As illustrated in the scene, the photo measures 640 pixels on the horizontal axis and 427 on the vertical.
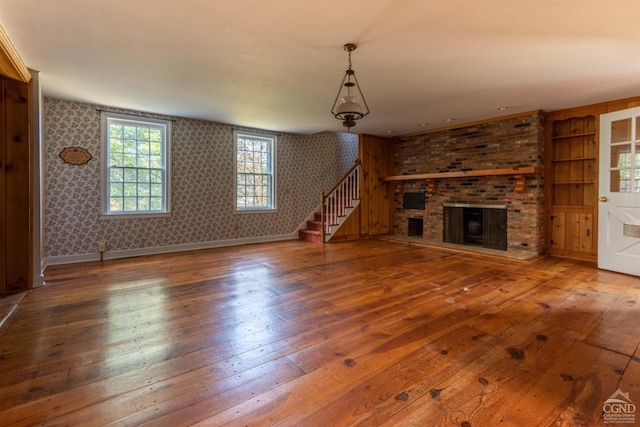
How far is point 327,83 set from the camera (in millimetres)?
3945

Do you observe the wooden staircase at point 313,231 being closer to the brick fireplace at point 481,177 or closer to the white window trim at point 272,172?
the white window trim at point 272,172

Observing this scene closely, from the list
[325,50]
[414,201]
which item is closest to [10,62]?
[325,50]

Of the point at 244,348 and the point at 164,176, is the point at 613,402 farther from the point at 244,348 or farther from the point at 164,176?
the point at 164,176

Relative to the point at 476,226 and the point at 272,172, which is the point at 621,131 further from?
the point at 272,172

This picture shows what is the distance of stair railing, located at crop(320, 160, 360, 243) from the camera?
7172 mm

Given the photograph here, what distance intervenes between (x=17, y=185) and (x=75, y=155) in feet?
5.24

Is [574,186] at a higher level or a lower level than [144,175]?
lower

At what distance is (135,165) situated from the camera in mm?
5520

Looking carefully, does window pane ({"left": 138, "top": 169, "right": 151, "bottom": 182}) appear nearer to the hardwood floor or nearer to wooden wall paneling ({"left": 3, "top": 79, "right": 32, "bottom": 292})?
wooden wall paneling ({"left": 3, "top": 79, "right": 32, "bottom": 292})

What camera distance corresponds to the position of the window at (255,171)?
6730mm

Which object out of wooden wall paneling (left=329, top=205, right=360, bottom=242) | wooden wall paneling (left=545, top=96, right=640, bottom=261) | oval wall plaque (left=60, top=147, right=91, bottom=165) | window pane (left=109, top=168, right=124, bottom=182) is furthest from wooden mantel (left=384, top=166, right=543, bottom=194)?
oval wall plaque (left=60, top=147, right=91, bottom=165)

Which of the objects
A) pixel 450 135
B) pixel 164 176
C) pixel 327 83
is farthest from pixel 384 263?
pixel 164 176

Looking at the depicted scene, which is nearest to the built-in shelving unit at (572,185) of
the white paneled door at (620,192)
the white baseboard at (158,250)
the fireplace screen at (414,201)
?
the white paneled door at (620,192)

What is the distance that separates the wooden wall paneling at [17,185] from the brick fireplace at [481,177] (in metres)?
6.58
